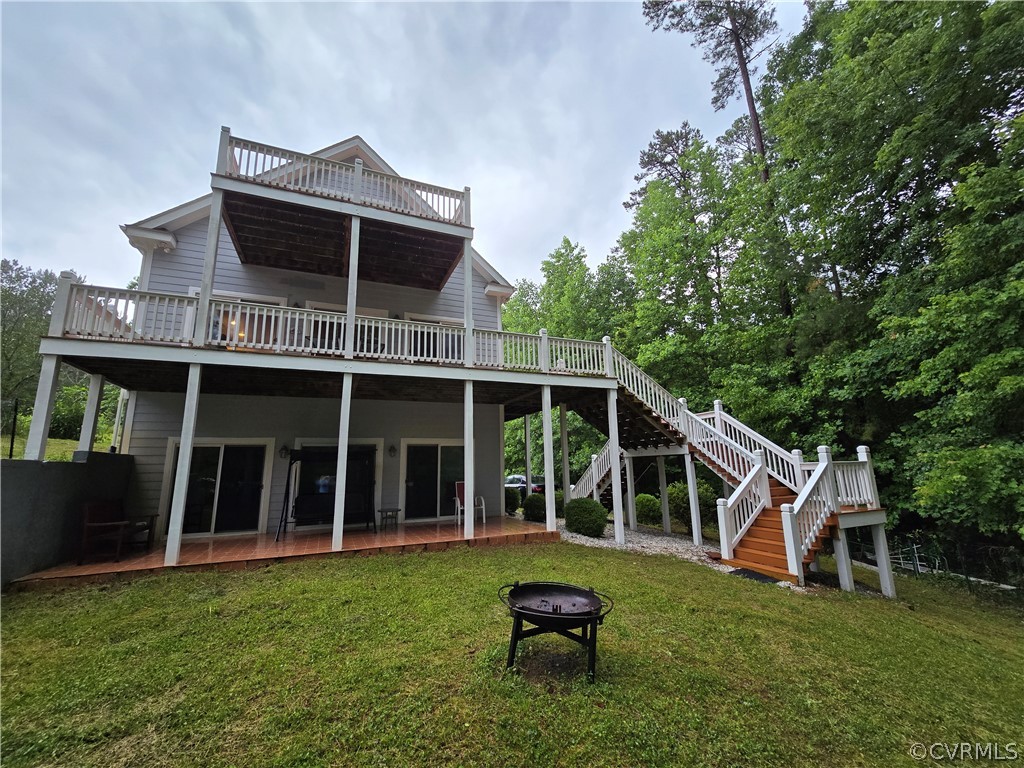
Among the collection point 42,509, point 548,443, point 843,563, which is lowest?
point 843,563

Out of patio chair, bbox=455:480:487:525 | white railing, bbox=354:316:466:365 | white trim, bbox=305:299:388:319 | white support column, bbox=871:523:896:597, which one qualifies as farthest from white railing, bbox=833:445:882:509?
white trim, bbox=305:299:388:319

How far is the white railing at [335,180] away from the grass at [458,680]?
6.91 metres

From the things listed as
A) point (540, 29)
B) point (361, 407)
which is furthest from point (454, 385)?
point (540, 29)

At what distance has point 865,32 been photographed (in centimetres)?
993

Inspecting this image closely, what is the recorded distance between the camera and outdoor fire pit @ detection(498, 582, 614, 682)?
10.5 feet

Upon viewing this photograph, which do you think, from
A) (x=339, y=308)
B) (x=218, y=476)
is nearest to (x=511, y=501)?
(x=339, y=308)

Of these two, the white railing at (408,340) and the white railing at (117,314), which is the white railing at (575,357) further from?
the white railing at (117,314)

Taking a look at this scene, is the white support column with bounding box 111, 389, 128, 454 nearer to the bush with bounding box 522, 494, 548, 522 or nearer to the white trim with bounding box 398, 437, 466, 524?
the white trim with bounding box 398, 437, 466, 524

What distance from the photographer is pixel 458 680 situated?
3312 millimetres

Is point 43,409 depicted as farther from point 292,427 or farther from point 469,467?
point 469,467

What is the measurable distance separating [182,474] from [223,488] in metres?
2.98

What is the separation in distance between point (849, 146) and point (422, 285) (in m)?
11.6

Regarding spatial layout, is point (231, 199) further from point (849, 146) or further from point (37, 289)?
point (37, 289)

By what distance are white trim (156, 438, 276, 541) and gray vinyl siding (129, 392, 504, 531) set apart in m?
0.07
